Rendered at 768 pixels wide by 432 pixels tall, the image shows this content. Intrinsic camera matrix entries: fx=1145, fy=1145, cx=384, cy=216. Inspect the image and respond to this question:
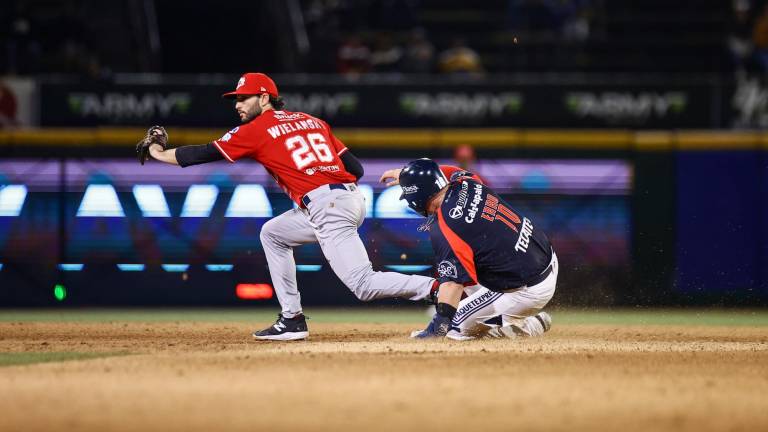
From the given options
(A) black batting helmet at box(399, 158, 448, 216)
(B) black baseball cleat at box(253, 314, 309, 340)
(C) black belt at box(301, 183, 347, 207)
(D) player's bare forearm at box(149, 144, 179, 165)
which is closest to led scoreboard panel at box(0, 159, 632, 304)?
(B) black baseball cleat at box(253, 314, 309, 340)

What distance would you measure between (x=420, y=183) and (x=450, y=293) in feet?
2.77

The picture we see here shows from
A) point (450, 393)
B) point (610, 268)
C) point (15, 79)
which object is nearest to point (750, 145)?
point (610, 268)

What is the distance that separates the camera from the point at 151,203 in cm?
1282

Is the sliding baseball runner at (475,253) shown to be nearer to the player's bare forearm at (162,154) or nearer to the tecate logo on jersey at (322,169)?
the tecate logo on jersey at (322,169)

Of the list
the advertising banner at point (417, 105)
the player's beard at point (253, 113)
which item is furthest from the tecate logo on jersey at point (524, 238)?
the advertising banner at point (417, 105)

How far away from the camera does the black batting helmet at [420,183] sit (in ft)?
27.1

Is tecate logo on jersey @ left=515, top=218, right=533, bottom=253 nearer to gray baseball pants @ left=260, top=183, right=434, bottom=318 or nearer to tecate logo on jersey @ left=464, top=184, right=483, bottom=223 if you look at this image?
tecate logo on jersey @ left=464, top=184, right=483, bottom=223

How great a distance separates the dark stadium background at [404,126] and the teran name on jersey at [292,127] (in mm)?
4048

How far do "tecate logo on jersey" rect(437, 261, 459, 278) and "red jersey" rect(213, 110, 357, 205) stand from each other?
1.03 m

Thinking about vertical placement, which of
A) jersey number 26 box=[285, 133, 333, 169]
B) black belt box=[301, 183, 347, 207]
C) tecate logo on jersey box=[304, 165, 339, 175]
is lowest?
black belt box=[301, 183, 347, 207]

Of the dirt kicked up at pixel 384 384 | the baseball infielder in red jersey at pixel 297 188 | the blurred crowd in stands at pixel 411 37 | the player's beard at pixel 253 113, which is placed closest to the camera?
the dirt kicked up at pixel 384 384

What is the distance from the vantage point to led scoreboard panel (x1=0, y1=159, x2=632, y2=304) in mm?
12711

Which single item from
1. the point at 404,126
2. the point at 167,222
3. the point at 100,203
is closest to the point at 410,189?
the point at 167,222

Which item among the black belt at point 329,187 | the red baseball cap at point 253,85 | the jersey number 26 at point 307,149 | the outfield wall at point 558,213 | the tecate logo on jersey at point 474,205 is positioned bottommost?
the outfield wall at point 558,213
